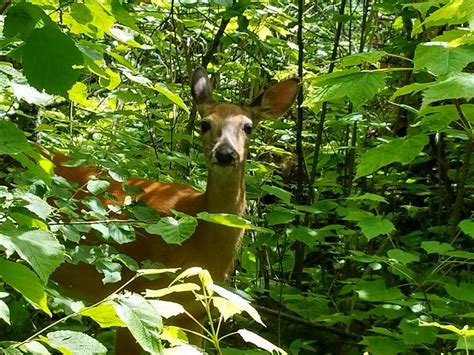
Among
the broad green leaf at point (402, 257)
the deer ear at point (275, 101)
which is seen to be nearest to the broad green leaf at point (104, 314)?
the broad green leaf at point (402, 257)

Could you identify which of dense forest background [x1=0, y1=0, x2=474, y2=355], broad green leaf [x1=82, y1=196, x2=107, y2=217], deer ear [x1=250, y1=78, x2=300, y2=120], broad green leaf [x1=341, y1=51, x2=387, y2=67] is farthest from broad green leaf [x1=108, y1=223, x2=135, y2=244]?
deer ear [x1=250, y1=78, x2=300, y2=120]

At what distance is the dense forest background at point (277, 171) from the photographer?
2168 mm

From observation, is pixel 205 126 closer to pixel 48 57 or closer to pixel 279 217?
pixel 279 217

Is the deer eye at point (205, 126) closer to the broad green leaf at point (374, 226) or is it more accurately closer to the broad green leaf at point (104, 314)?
the broad green leaf at point (374, 226)

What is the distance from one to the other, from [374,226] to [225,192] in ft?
6.47

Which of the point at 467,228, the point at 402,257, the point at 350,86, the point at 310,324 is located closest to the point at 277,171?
the point at 310,324

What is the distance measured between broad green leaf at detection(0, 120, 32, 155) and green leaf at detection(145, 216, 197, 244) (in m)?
0.61

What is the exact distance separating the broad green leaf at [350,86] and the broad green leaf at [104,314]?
115cm

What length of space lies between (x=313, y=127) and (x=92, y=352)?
6.53 m

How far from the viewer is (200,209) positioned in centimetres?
543

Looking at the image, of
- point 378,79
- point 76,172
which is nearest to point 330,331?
point 76,172

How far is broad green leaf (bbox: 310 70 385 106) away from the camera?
2504 millimetres

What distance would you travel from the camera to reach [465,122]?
2.95 m

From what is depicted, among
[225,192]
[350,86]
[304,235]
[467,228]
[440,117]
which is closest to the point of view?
[350,86]
